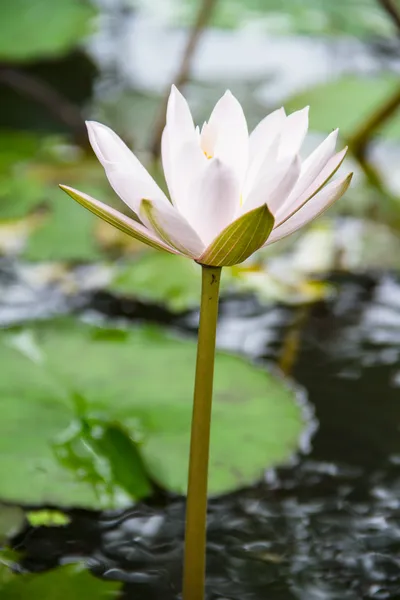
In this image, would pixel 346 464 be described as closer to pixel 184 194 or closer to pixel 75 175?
pixel 184 194

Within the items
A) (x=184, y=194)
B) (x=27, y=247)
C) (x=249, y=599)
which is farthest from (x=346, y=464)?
(x=27, y=247)

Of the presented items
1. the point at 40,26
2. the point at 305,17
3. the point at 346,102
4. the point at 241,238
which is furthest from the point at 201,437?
the point at 305,17

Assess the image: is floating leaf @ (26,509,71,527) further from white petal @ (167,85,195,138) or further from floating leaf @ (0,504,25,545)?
white petal @ (167,85,195,138)

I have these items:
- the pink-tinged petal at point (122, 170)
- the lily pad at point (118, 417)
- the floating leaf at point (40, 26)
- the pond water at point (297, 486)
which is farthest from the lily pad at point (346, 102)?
the pink-tinged petal at point (122, 170)

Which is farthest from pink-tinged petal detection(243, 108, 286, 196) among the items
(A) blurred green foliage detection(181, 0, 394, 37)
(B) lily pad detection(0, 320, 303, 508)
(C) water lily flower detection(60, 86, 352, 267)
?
(A) blurred green foliage detection(181, 0, 394, 37)

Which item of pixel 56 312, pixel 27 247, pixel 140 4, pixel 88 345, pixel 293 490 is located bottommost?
pixel 293 490

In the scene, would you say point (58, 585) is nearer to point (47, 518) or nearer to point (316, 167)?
point (47, 518)
